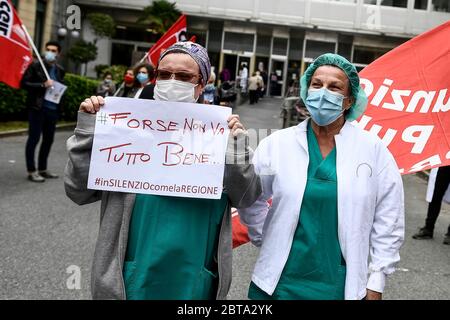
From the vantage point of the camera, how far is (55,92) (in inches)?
328

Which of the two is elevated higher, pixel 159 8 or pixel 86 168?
pixel 159 8

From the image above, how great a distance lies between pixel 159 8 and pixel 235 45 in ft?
19.6

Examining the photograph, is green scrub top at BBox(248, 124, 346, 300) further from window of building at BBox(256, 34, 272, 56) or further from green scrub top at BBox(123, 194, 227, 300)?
window of building at BBox(256, 34, 272, 56)

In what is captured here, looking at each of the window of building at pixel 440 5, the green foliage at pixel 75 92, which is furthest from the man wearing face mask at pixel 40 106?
the window of building at pixel 440 5

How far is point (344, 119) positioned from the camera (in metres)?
2.74

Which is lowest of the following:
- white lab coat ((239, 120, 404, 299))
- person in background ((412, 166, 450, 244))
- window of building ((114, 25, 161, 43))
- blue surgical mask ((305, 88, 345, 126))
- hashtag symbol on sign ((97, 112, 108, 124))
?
person in background ((412, 166, 450, 244))

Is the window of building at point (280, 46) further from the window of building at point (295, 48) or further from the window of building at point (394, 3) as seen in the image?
the window of building at point (394, 3)

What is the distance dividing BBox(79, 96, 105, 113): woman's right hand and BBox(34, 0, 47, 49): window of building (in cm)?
2307

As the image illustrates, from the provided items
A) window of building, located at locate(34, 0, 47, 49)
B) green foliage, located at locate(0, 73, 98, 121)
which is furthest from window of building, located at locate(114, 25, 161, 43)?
green foliage, located at locate(0, 73, 98, 121)

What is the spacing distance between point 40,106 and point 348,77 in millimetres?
6601

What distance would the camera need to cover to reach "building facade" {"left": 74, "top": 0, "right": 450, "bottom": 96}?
3142 cm

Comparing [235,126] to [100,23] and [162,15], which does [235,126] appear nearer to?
[100,23]
